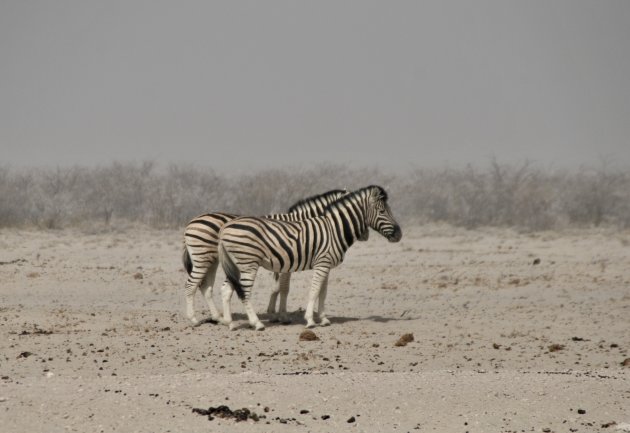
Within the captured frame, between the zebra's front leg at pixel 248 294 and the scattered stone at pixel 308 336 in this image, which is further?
the zebra's front leg at pixel 248 294

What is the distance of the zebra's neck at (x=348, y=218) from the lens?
1391 centimetres

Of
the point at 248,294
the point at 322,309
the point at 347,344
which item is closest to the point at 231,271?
the point at 248,294

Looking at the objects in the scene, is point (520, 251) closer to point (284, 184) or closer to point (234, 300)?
point (234, 300)

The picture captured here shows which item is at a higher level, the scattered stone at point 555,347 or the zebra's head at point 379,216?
the zebra's head at point 379,216

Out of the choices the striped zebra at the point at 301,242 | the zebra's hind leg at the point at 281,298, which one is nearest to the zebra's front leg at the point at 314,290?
the striped zebra at the point at 301,242

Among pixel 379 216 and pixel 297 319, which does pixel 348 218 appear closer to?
pixel 379 216

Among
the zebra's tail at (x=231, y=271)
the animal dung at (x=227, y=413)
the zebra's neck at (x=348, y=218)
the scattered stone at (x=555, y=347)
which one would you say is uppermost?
the zebra's neck at (x=348, y=218)

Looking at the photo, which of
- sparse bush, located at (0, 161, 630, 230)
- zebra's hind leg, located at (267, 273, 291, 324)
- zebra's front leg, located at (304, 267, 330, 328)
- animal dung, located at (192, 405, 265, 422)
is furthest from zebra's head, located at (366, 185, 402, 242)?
sparse bush, located at (0, 161, 630, 230)

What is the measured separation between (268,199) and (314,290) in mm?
18056

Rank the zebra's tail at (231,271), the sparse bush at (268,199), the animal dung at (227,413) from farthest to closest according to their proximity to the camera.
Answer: the sparse bush at (268,199) < the zebra's tail at (231,271) < the animal dung at (227,413)

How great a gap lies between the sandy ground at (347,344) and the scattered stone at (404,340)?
63 mm

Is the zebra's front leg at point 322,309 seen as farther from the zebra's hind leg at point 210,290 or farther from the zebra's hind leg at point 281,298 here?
the zebra's hind leg at point 210,290

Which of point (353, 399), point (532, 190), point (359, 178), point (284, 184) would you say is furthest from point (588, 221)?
point (353, 399)

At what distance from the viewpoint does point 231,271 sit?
13305mm
